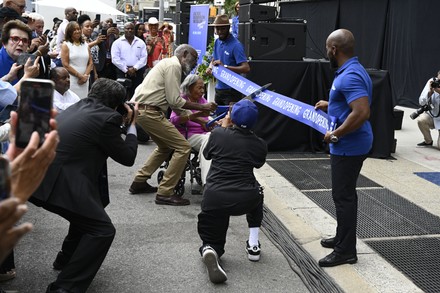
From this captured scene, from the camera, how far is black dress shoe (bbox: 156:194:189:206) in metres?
6.43

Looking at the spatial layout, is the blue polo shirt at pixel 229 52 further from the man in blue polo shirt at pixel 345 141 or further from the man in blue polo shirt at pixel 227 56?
the man in blue polo shirt at pixel 345 141

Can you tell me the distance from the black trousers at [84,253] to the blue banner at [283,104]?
203cm

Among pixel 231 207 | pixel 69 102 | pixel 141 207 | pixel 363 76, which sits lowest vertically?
pixel 141 207

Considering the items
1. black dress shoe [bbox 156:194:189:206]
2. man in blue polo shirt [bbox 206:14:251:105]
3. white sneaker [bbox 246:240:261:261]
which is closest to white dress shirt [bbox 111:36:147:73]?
man in blue polo shirt [bbox 206:14:251:105]

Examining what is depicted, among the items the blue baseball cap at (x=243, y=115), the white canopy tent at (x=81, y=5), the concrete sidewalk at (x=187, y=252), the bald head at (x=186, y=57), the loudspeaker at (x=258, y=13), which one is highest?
the white canopy tent at (x=81, y=5)

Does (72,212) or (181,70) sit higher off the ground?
(181,70)

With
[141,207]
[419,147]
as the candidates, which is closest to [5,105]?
[141,207]

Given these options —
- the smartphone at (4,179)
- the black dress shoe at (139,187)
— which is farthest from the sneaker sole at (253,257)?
the smartphone at (4,179)

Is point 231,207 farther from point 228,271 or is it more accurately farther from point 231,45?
point 231,45

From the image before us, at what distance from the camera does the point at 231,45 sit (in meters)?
8.81

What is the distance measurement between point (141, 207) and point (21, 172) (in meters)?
4.56

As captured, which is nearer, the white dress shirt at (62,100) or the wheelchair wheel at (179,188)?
the white dress shirt at (62,100)

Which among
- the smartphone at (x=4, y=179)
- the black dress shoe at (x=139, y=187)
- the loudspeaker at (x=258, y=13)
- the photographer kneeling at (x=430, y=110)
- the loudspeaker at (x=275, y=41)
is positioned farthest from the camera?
the loudspeaker at (x=258, y=13)

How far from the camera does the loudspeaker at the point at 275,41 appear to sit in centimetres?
909
